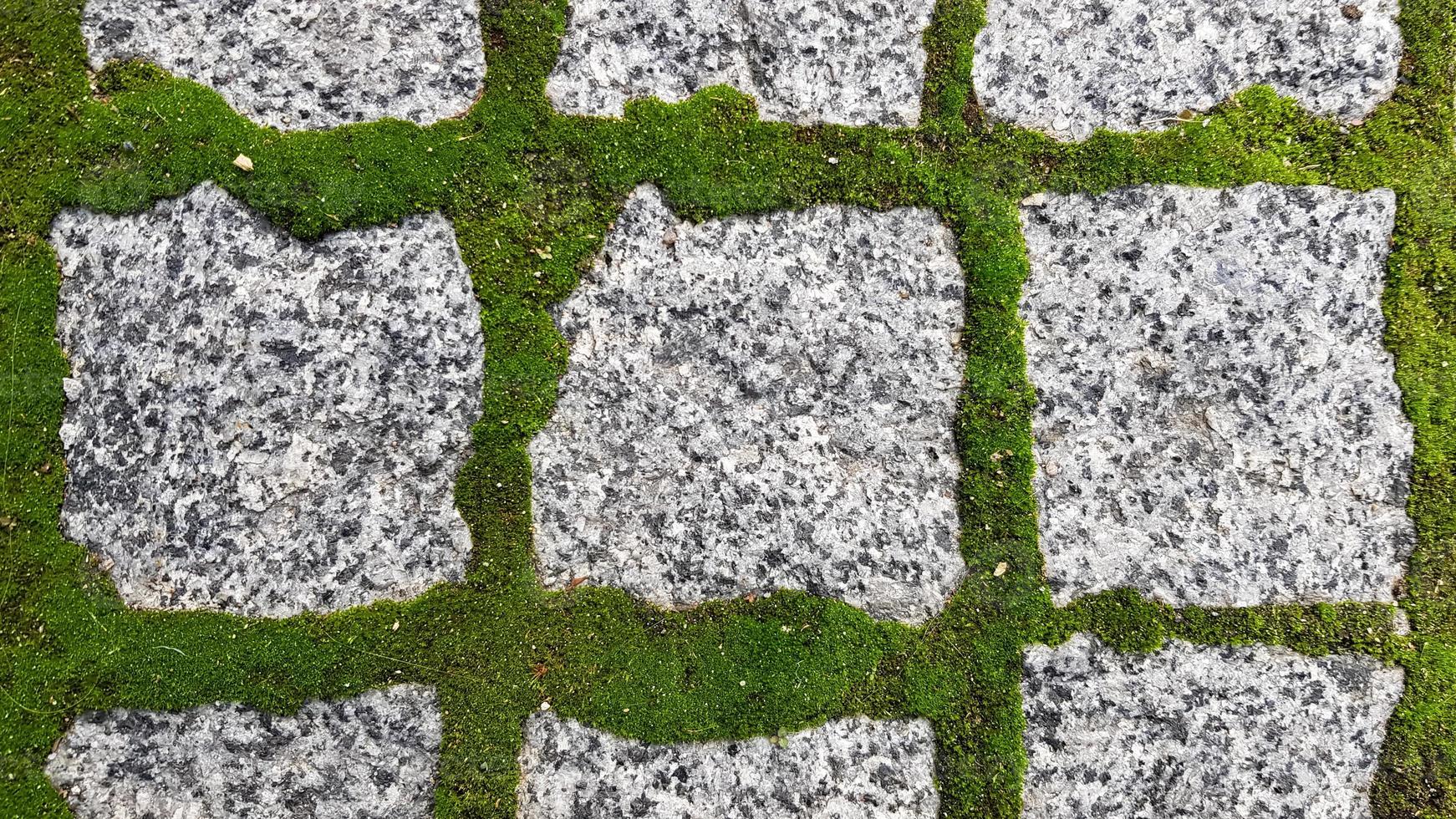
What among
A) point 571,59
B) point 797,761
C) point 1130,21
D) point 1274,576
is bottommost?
point 797,761

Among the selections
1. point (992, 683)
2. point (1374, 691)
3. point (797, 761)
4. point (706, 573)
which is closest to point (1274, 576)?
point (1374, 691)

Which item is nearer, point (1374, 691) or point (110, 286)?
point (110, 286)

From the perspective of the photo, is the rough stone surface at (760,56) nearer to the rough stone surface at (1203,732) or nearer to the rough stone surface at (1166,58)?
the rough stone surface at (1166,58)

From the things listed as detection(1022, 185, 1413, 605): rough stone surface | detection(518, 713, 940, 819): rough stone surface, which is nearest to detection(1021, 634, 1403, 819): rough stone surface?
detection(1022, 185, 1413, 605): rough stone surface

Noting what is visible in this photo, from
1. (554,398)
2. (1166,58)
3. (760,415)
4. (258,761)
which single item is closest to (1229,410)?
(1166,58)

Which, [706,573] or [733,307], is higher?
[733,307]

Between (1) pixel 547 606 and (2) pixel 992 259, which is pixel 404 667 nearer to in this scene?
(1) pixel 547 606
